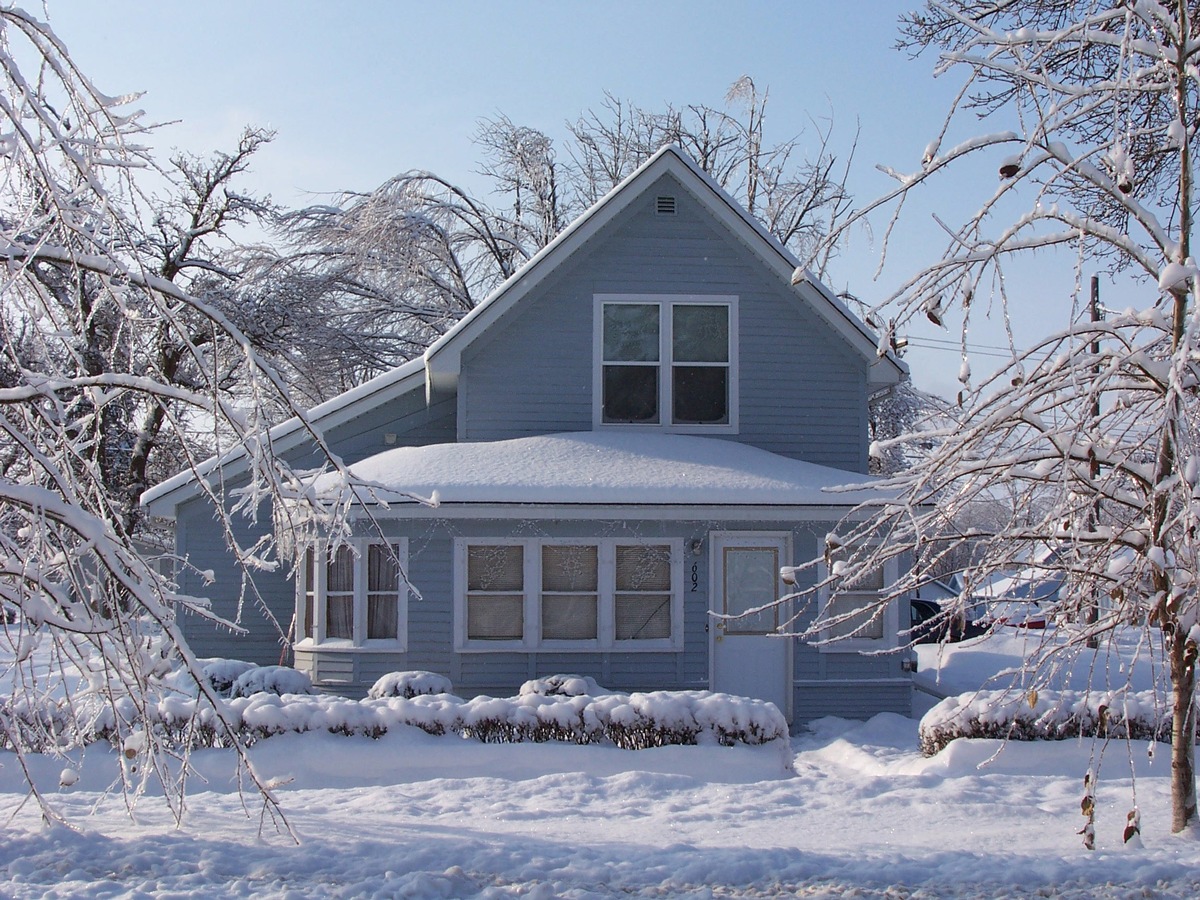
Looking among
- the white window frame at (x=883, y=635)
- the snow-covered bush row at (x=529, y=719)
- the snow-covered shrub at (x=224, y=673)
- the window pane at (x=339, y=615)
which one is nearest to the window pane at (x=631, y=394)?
the white window frame at (x=883, y=635)

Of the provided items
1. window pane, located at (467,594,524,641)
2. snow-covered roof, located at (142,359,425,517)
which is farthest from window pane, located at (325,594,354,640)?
snow-covered roof, located at (142,359,425,517)

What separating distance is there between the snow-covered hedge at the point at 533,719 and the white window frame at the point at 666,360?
4.85m

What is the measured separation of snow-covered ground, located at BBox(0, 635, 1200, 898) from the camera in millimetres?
6188

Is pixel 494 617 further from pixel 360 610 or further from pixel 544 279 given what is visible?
pixel 544 279

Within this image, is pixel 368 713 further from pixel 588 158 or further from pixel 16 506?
pixel 588 158

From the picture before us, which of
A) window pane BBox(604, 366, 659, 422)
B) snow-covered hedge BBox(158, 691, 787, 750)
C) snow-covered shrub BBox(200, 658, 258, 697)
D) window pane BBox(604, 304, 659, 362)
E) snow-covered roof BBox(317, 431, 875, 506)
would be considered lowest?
snow-covered hedge BBox(158, 691, 787, 750)

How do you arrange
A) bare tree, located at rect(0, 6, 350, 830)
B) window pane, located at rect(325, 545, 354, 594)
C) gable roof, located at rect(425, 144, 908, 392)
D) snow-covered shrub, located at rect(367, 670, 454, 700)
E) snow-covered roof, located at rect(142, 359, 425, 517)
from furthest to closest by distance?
gable roof, located at rect(425, 144, 908, 392) → snow-covered roof, located at rect(142, 359, 425, 517) → window pane, located at rect(325, 545, 354, 594) → snow-covered shrub, located at rect(367, 670, 454, 700) → bare tree, located at rect(0, 6, 350, 830)

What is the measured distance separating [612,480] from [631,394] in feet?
8.01

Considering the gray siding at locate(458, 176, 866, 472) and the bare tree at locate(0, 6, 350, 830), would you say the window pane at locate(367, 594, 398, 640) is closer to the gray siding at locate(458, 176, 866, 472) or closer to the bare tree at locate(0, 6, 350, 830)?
the gray siding at locate(458, 176, 866, 472)

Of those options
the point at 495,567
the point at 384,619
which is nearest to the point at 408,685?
the point at 384,619

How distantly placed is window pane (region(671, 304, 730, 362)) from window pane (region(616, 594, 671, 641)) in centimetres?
345

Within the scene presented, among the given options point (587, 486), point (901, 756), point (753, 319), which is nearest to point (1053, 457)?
point (901, 756)

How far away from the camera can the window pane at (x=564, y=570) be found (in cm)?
1385

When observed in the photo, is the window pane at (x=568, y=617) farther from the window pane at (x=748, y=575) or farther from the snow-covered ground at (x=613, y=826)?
the snow-covered ground at (x=613, y=826)
